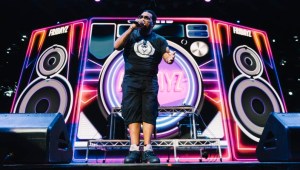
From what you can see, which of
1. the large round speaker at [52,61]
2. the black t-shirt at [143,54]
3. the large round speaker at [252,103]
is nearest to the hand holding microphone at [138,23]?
the black t-shirt at [143,54]

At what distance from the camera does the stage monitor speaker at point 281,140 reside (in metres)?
2.29

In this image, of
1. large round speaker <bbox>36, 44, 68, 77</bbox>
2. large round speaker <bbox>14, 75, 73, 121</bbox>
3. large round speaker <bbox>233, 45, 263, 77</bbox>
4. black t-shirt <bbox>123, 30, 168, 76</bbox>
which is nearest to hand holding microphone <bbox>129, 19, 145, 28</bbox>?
black t-shirt <bbox>123, 30, 168, 76</bbox>

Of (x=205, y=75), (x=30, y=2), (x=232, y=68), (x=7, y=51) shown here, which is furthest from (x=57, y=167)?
(x=7, y=51)

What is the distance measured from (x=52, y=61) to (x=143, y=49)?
13.1 feet

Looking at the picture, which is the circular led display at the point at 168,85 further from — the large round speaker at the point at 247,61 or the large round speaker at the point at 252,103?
the large round speaker at the point at 247,61

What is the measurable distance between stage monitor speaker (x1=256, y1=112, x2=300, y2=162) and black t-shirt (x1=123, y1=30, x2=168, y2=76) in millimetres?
1184

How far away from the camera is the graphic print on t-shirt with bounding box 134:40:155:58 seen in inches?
117

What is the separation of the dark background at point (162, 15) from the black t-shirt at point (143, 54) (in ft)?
11.2

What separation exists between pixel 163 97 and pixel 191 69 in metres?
0.81

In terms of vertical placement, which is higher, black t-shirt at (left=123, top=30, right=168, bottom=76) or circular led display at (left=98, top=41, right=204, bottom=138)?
circular led display at (left=98, top=41, right=204, bottom=138)

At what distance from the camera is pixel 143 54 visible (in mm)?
2975

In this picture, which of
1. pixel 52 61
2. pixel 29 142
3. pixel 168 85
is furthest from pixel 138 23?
pixel 52 61

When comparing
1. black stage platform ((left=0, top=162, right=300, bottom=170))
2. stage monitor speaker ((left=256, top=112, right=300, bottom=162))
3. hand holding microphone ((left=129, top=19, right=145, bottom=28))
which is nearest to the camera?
black stage platform ((left=0, top=162, right=300, bottom=170))

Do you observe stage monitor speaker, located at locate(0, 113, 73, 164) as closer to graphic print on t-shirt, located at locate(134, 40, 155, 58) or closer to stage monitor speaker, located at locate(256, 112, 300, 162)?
graphic print on t-shirt, located at locate(134, 40, 155, 58)
